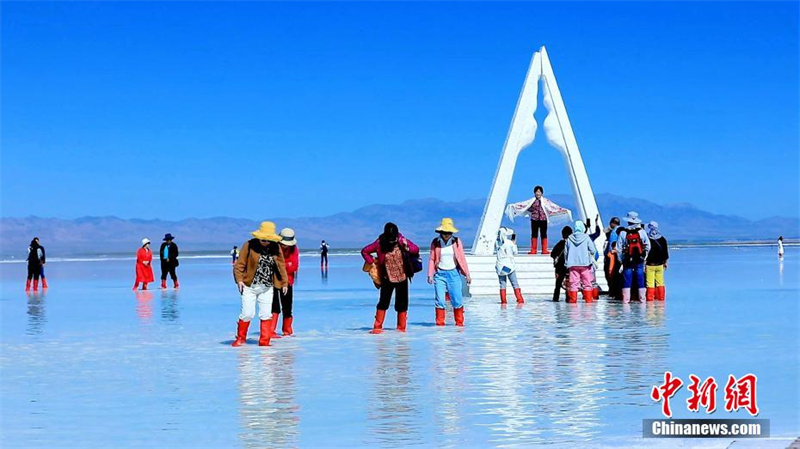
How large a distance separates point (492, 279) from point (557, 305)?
4.42 m

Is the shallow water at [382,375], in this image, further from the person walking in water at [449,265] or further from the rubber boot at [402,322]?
the person walking in water at [449,265]

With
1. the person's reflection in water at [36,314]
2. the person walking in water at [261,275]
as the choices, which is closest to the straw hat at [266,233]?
the person walking in water at [261,275]

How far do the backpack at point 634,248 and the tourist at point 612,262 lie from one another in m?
0.80

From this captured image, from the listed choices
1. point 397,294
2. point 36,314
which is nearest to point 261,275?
point 397,294

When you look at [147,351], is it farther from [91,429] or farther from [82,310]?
[82,310]

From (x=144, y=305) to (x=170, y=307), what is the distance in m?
1.01

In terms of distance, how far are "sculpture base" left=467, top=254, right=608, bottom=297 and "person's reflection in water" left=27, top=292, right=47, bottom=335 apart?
931 cm

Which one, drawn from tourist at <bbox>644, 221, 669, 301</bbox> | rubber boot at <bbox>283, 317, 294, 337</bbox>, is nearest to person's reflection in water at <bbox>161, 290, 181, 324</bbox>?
rubber boot at <bbox>283, 317, 294, 337</bbox>

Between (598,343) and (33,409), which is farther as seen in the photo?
(598,343)

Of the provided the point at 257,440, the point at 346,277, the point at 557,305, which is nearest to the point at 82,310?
the point at 557,305

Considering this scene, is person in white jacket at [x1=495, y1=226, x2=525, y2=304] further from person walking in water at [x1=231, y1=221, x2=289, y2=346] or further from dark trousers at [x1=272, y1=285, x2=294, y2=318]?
person walking in water at [x1=231, y1=221, x2=289, y2=346]

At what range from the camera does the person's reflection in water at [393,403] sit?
24.9 feet

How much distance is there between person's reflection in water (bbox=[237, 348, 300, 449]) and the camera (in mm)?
7578

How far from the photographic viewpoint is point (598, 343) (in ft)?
43.6
